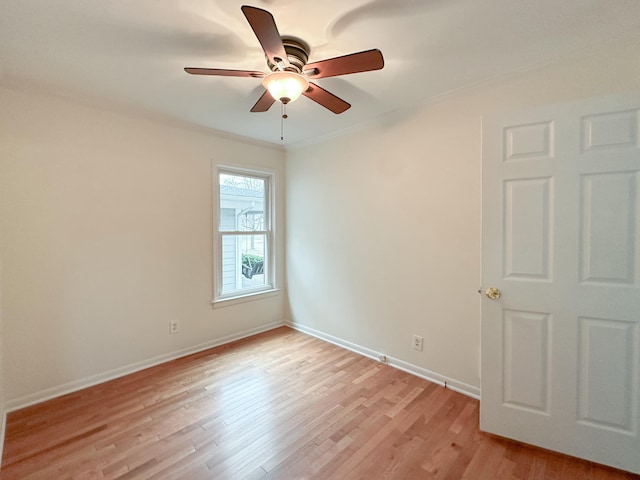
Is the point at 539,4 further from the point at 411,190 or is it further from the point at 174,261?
the point at 174,261

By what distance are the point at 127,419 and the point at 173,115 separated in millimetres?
2582

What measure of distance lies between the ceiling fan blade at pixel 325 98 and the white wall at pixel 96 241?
1.72 meters

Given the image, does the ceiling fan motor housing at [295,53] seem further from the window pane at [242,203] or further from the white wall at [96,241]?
the window pane at [242,203]

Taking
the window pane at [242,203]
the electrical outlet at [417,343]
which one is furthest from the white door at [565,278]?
the window pane at [242,203]

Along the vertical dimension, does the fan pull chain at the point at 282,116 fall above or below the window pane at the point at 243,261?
above

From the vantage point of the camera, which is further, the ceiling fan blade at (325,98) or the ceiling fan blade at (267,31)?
the ceiling fan blade at (325,98)

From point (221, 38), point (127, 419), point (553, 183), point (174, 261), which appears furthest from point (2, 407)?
point (553, 183)

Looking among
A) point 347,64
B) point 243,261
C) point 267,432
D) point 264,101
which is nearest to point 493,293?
point 347,64

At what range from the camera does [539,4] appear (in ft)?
4.62

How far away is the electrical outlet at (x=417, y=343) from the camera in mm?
2588

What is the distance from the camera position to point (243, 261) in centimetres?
365

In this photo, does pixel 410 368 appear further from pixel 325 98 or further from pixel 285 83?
pixel 285 83

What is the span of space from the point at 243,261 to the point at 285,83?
2518 mm

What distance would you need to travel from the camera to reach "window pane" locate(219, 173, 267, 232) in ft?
11.1
